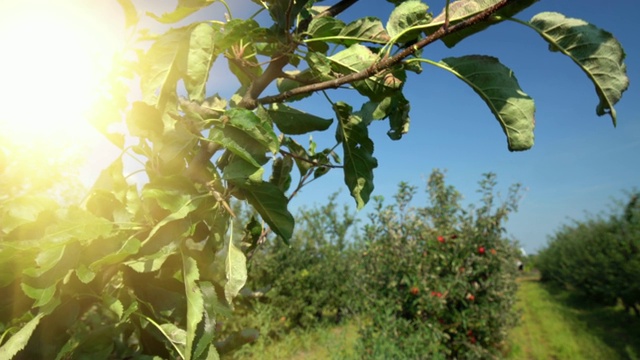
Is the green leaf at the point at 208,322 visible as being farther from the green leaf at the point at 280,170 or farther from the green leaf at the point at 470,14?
the green leaf at the point at 470,14

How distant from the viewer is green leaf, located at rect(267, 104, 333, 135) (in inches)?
39.7

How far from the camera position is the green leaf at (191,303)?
728 millimetres

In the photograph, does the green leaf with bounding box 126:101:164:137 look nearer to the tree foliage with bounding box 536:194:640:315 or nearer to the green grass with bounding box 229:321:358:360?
the green grass with bounding box 229:321:358:360

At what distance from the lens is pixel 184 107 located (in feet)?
2.65

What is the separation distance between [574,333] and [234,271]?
708 inches

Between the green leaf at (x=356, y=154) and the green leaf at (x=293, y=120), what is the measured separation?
0.06 metres

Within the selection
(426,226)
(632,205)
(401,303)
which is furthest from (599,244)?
(401,303)

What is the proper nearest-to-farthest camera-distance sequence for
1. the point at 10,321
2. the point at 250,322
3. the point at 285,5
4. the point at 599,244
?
the point at 285,5
the point at 10,321
the point at 250,322
the point at 599,244

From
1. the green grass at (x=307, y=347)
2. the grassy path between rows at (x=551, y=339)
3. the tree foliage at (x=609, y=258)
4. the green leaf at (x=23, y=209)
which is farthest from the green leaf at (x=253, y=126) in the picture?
the tree foliage at (x=609, y=258)

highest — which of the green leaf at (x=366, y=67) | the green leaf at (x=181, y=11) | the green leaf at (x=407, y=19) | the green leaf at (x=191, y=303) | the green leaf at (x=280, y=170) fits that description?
the green leaf at (x=181, y=11)

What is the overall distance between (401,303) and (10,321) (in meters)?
7.83

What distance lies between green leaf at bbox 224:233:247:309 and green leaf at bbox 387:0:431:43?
0.57m

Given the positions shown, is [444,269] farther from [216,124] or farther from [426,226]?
[216,124]

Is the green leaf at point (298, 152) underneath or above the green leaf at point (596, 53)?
above
